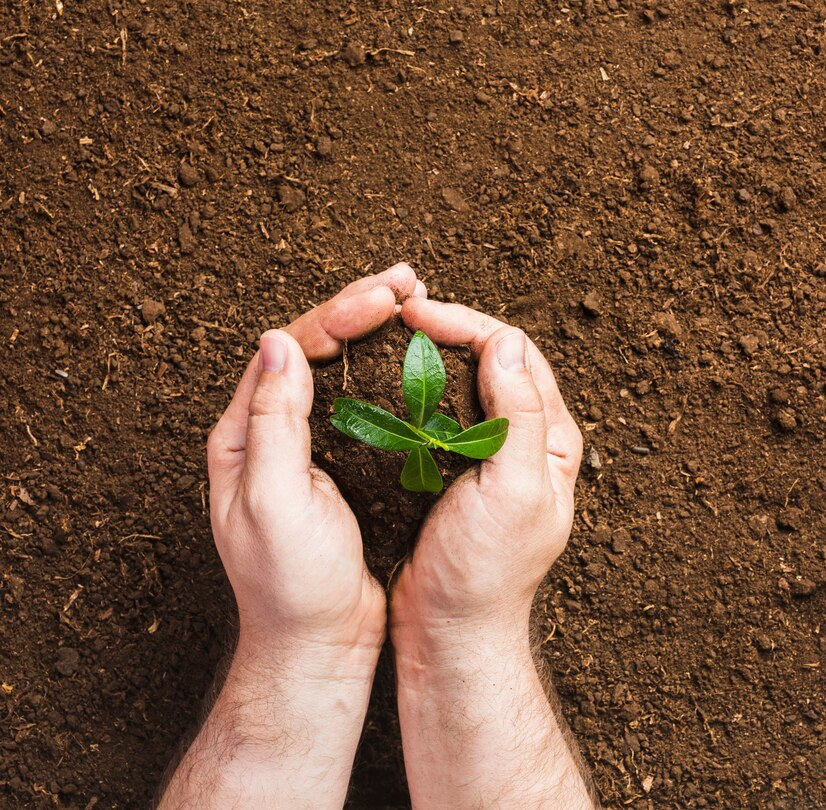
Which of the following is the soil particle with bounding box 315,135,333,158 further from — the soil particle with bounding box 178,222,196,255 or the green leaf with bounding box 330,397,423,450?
the green leaf with bounding box 330,397,423,450

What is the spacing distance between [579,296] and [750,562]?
75cm

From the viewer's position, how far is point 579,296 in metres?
1.99

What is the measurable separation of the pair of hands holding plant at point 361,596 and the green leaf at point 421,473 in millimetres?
103

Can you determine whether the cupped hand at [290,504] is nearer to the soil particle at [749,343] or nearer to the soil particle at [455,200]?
the soil particle at [455,200]

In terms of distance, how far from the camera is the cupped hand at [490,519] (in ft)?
5.02

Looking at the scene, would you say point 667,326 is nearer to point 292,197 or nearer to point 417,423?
point 417,423

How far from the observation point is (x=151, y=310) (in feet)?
6.44

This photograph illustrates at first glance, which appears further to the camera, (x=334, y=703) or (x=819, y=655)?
(x=819, y=655)

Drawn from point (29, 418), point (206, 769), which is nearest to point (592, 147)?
point (29, 418)

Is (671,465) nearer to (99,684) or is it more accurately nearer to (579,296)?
(579,296)

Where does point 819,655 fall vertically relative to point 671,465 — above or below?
below

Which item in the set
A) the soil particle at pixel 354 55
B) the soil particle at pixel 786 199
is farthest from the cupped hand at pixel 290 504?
the soil particle at pixel 786 199

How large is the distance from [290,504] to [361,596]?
27 cm

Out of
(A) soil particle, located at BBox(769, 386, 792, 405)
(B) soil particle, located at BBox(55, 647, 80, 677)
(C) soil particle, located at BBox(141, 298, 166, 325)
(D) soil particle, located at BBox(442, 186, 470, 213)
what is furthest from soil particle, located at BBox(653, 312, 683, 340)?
(B) soil particle, located at BBox(55, 647, 80, 677)
